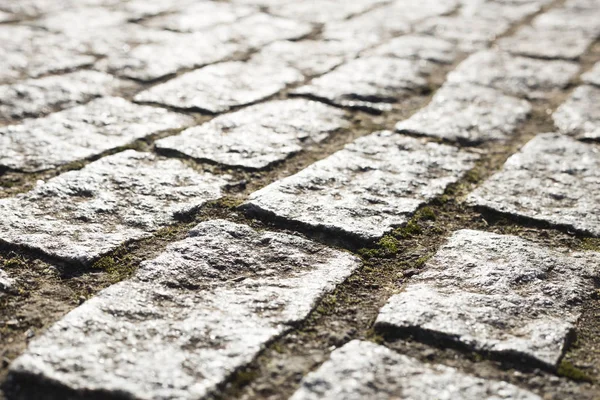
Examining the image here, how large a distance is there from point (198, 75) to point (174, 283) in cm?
199

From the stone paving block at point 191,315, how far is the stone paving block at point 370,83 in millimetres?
1397

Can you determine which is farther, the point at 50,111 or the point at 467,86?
the point at 467,86

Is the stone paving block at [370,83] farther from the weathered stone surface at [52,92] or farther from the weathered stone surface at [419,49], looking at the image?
the weathered stone surface at [52,92]

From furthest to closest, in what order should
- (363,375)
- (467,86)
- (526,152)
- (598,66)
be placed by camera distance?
(598,66), (467,86), (526,152), (363,375)

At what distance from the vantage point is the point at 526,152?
9.87 feet

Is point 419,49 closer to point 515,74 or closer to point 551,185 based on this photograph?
point 515,74

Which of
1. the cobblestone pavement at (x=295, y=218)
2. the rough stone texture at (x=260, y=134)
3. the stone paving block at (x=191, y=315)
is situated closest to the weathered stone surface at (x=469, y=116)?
the cobblestone pavement at (x=295, y=218)

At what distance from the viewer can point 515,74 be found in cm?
402

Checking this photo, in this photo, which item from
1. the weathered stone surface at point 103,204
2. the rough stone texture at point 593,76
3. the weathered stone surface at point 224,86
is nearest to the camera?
the weathered stone surface at point 103,204

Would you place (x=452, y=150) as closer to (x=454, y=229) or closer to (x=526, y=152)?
(x=526, y=152)

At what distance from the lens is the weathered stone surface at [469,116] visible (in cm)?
321

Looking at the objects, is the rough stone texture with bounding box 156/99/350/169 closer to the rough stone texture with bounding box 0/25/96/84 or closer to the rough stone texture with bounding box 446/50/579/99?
the rough stone texture with bounding box 446/50/579/99

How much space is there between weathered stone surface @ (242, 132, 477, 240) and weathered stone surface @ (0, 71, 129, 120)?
123 centimetres

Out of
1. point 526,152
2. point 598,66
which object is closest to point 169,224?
point 526,152
